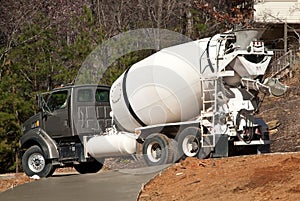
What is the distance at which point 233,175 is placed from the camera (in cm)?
1097

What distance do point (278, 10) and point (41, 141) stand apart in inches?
820

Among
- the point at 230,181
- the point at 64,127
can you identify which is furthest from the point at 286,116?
the point at 230,181

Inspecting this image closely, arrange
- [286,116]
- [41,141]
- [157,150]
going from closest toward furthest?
[157,150] → [41,141] → [286,116]

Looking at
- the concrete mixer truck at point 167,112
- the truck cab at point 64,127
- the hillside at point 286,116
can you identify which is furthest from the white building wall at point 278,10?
the truck cab at point 64,127

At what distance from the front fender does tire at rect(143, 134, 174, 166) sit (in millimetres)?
2546

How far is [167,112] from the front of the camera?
15.7 meters

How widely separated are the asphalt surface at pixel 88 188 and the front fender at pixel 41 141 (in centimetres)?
183

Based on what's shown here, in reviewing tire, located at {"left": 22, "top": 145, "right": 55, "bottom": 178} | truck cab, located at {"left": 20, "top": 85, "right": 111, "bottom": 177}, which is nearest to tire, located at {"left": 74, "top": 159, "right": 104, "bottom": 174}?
truck cab, located at {"left": 20, "top": 85, "right": 111, "bottom": 177}

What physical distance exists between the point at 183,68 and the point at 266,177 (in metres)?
5.73

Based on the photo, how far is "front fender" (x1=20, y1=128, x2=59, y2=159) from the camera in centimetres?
1688

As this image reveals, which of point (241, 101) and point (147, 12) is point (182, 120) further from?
point (147, 12)

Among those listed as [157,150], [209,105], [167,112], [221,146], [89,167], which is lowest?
[89,167]

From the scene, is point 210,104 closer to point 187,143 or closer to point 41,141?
point 187,143

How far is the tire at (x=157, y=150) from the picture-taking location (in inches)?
610
